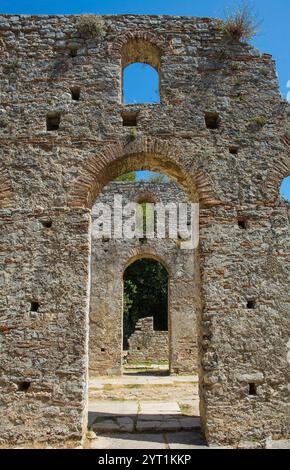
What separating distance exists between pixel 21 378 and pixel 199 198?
12.3 ft

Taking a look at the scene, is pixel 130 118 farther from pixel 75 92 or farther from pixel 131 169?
pixel 75 92

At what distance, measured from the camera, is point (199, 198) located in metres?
6.63

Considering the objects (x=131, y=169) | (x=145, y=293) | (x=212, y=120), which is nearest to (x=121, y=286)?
(x=131, y=169)

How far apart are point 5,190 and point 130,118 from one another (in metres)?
2.36

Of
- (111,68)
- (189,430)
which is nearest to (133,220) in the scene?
(111,68)

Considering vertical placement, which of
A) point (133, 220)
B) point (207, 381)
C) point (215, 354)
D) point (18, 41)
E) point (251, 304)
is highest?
point (18, 41)

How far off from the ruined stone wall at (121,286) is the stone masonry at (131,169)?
682cm

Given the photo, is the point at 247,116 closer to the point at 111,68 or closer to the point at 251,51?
the point at 251,51

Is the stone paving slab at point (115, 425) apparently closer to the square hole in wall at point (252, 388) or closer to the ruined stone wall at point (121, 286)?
the square hole in wall at point (252, 388)

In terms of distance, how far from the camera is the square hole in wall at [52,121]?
697 cm

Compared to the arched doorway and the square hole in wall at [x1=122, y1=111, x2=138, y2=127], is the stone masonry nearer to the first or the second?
the square hole in wall at [x1=122, y1=111, x2=138, y2=127]

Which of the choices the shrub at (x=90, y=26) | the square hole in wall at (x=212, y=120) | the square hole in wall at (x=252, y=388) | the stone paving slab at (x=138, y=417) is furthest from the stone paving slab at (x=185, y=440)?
the shrub at (x=90, y=26)

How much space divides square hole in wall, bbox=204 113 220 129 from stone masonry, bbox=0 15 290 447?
0.11ft

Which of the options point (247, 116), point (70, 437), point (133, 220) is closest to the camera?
point (70, 437)
